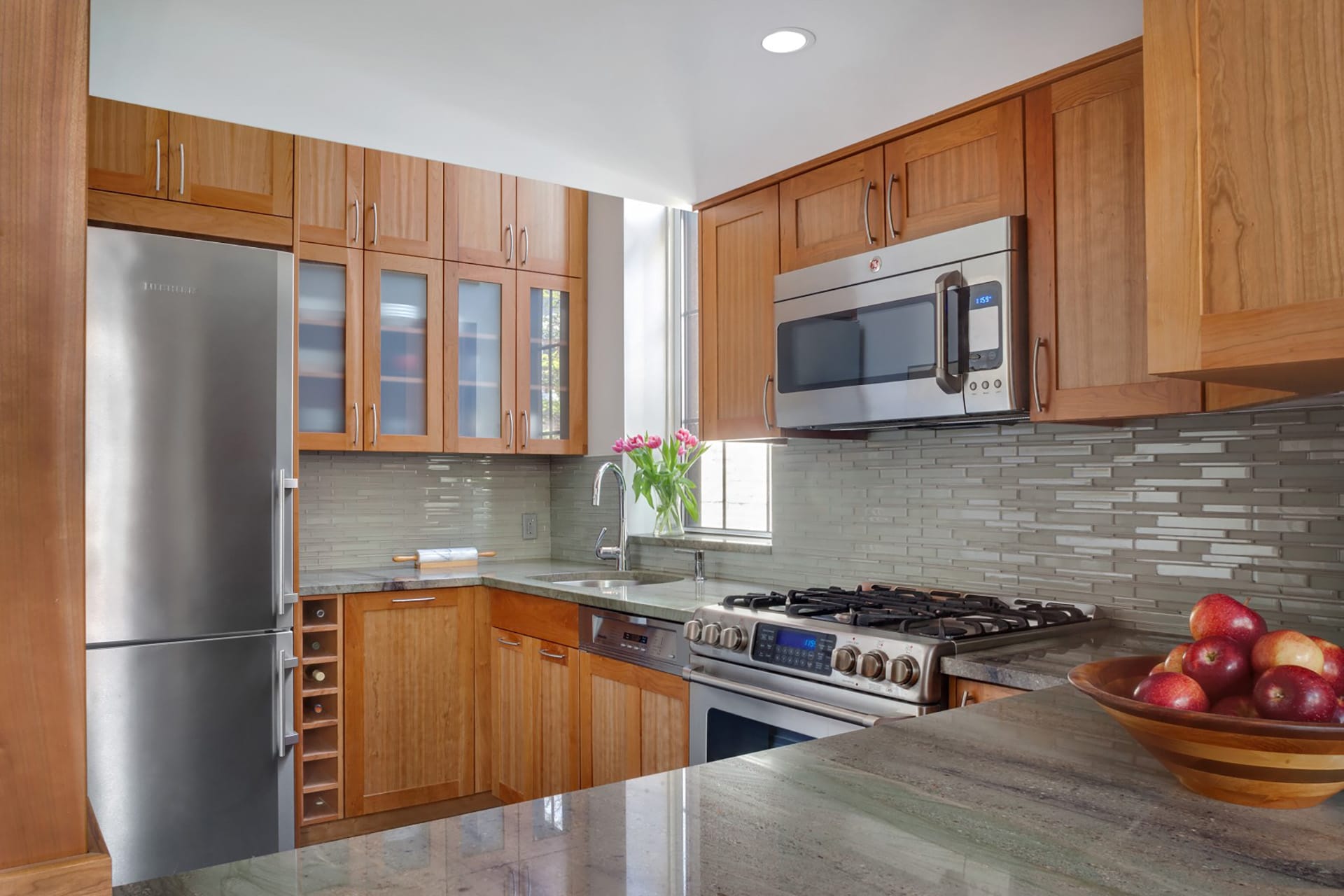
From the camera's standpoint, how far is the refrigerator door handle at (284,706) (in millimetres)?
2799

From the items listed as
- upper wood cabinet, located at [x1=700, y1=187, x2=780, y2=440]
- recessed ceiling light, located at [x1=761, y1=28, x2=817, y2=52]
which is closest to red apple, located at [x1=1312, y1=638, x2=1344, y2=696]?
recessed ceiling light, located at [x1=761, y1=28, x2=817, y2=52]

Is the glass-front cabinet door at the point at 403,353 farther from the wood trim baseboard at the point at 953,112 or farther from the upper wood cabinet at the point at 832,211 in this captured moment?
the upper wood cabinet at the point at 832,211

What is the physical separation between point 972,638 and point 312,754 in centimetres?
242

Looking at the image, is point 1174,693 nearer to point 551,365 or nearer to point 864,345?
point 864,345

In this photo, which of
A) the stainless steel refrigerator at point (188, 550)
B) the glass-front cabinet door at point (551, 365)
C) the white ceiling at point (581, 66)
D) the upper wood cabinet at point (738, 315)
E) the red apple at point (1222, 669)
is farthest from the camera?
the glass-front cabinet door at point (551, 365)

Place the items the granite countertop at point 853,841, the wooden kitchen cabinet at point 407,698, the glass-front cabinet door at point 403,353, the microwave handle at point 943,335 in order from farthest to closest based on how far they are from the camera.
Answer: the glass-front cabinet door at point 403,353 < the wooden kitchen cabinet at point 407,698 < the microwave handle at point 943,335 < the granite countertop at point 853,841

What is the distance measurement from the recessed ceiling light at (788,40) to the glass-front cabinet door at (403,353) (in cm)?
211

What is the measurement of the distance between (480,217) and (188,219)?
45.8 inches

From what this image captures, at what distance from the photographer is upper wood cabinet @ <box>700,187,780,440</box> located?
2869mm

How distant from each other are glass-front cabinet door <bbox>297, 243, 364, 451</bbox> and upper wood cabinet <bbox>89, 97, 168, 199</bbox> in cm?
55

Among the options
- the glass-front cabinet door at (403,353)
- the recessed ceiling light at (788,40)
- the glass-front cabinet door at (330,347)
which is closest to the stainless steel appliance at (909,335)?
the recessed ceiling light at (788,40)

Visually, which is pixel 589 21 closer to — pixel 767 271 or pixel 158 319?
pixel 767 271

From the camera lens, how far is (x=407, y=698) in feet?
11.1

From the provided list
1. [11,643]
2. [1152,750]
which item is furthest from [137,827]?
[1152,750]
